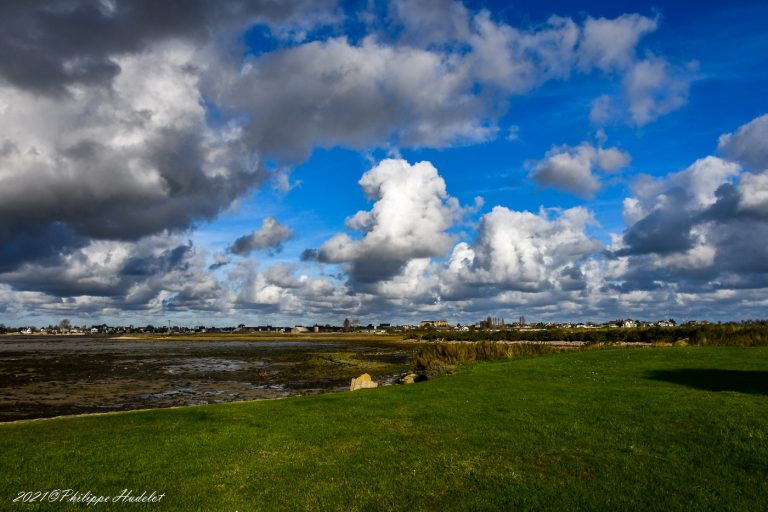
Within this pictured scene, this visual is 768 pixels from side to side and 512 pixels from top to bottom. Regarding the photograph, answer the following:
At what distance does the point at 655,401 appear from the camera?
712 inches

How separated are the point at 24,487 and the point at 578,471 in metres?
12.2

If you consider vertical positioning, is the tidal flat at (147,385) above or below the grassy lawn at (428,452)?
below

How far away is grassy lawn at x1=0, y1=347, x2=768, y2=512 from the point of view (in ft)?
32.6

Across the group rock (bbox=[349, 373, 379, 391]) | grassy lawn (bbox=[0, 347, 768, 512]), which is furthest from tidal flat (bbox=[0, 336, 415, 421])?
grassy lawn (bbox=[0, 347, 768, 512])

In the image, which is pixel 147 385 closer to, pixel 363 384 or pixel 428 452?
pixel 363 384

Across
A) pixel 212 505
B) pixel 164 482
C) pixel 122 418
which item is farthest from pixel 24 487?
pixel 122 418

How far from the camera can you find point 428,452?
13.0 metres

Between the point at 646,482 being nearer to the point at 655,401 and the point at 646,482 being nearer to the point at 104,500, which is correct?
the point at 655,401

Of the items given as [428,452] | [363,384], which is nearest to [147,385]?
[363,384]

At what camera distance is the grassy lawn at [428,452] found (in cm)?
992

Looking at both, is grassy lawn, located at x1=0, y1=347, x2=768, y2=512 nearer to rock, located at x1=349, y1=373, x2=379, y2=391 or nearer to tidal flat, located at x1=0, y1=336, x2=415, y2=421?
rock, located at x1=349, y1=373, x2=379, y2=391

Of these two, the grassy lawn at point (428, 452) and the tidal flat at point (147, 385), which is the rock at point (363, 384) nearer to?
the tidal flat at point (147, 385)

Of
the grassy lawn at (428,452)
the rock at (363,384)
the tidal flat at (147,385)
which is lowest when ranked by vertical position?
the tidal flat at (147,385)

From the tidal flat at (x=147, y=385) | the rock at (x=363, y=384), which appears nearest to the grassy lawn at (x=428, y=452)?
the rock at (x=363, y=384)
